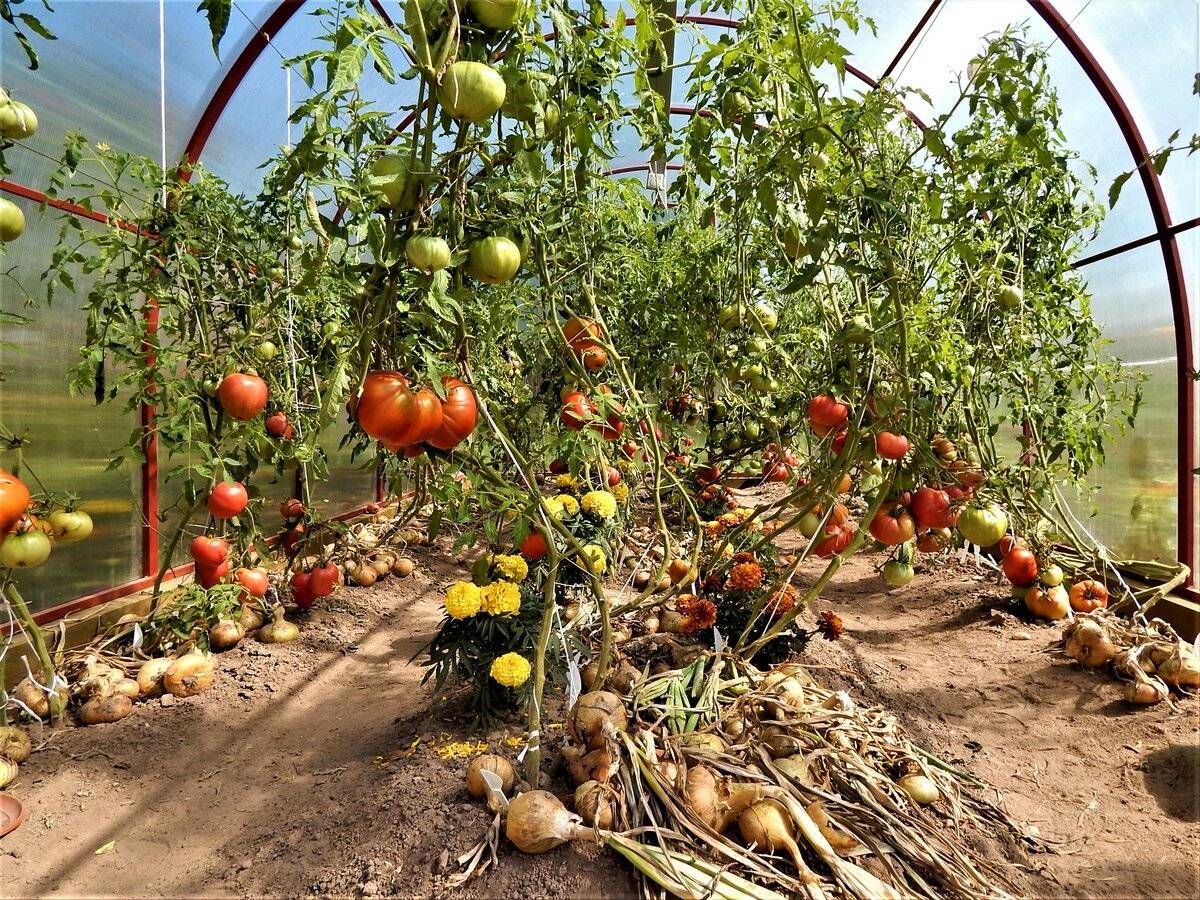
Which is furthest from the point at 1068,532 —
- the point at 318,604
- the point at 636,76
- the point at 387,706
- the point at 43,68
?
the point at 43,68

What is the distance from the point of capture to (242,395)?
215cm

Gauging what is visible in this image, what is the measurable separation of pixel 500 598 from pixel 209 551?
4.80ft

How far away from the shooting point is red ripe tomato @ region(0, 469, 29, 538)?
1377mm

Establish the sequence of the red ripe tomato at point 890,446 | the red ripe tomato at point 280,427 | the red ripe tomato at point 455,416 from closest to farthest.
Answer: the red ripe tomato at point 455,416 → the red ripe tomato at point 890,446 → the red ripe tomato at point 280,427

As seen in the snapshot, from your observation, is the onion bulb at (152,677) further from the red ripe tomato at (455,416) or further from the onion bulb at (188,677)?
the red ripe tomato at (455,416)

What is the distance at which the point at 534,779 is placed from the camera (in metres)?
1.71

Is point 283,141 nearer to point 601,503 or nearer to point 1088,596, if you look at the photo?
point 601,503

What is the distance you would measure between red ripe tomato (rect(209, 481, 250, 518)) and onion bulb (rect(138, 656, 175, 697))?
0.76 m

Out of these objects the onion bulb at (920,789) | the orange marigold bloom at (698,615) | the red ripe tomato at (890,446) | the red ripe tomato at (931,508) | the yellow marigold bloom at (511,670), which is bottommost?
the onion bulb at (920,789)

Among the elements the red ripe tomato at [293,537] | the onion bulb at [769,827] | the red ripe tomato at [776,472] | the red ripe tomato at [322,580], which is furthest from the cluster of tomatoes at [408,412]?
the red ripe tomato at [776,472]

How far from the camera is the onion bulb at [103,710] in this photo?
2.50 meters

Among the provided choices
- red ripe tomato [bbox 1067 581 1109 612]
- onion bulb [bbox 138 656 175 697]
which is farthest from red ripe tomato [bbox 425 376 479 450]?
red ripe tomato [bbox 1067 581 1109 612]

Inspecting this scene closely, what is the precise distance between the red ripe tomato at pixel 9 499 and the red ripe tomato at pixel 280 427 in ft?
5.16

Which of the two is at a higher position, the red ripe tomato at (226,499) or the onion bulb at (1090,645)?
Result: the red ripe tomato at (226,499)
